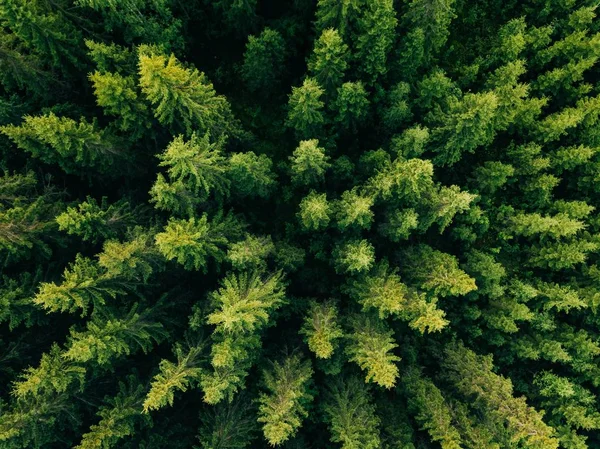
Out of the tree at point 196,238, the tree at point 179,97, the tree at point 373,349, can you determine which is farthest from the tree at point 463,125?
the tree at point 196,238

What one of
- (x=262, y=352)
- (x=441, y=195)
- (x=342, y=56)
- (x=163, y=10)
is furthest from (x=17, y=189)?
(x=441, y=195)

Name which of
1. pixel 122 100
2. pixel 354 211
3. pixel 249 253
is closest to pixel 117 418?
pixel 249 253

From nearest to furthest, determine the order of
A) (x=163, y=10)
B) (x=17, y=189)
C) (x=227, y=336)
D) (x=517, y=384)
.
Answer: (x=227, y=336), (x=17, y=189), (x=163, y=10), (x=517, y=384)

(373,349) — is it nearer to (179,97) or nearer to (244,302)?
(244,302)

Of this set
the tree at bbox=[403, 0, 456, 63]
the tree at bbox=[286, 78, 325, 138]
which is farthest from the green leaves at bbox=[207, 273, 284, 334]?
the tree at bbox=[403, 0, 456, 63]

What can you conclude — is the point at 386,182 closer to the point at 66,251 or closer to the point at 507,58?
the point at 507,58

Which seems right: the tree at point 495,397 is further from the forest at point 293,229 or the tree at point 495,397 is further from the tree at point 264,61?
the tree at point 264,61
